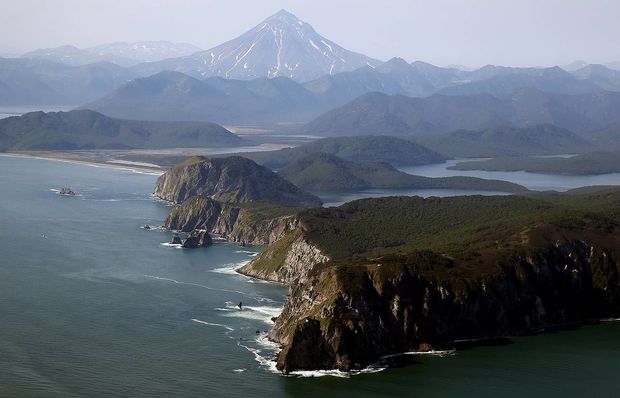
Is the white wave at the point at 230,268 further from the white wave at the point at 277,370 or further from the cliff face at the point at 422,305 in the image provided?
the white wave at the point at 277,370

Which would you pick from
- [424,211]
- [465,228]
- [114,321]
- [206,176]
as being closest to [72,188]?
[206,176]

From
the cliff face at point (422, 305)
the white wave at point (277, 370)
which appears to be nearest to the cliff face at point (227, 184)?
the cliff face at point (422, 305)

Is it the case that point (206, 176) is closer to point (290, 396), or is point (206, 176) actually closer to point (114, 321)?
point (114, 321)

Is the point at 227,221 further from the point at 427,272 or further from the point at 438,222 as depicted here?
the point at 427,272

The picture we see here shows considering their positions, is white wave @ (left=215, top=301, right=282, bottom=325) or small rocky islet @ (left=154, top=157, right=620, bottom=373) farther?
white wave @ (left=215, top=301, right=282, bottom=325)

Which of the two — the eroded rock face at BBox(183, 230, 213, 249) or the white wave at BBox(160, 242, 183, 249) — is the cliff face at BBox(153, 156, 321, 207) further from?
the white wave at BBox(160, 242, 183, 249)

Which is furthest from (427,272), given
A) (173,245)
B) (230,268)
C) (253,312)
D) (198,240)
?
(173,245)

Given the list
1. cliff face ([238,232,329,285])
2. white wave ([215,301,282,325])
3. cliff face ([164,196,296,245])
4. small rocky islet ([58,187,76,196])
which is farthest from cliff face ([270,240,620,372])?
small rocky islet ([58,187,76,196])
